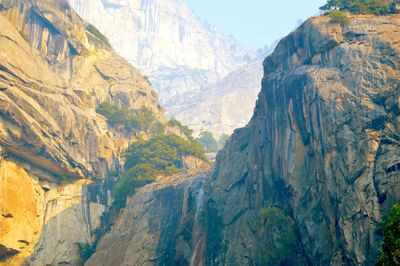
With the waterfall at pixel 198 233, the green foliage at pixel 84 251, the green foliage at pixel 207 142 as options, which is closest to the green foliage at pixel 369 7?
the waterfall at pixel 198 233

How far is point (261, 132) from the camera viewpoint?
162ft

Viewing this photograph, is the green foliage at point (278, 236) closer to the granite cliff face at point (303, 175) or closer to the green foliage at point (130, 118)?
the granite cliff face at point (303, 175)

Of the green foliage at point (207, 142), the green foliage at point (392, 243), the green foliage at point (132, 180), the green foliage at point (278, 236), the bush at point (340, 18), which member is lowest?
the green foliage at point (278, 236)

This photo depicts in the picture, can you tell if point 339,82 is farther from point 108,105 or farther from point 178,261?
point 108,105

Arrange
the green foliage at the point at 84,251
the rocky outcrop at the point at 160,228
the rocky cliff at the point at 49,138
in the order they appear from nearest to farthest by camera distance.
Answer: the rocky outcrop at the point at 160,228 < the rocky cliff at the point at 49,138 < the green foliage at the point at 84,251

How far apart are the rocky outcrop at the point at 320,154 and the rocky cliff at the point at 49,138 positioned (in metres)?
19.1

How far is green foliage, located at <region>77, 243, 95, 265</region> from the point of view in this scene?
196ft

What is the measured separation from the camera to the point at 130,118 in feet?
264

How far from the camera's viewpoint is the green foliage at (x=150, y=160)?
64.6 meters

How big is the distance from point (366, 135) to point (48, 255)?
1482 inches

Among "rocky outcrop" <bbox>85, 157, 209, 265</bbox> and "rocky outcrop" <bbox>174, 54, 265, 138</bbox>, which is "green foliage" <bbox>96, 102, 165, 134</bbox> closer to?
"rocky outcrop" <bbox>85, 157, 209, 265</bbox>

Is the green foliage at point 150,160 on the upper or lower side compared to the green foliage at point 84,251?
upper

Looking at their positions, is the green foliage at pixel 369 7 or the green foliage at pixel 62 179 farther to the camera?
the green foliage at pixel 62 179

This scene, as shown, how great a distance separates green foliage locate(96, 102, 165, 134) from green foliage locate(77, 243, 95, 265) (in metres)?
20.8
